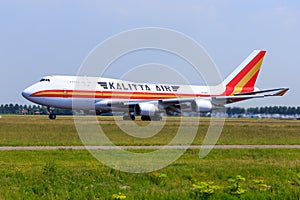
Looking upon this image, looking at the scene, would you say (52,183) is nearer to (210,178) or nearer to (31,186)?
(31,186)

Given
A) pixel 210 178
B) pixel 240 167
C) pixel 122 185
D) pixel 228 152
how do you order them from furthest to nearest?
pixel 228 152 < pixel 240 167 < pixel 210 178 < pixel 122 185

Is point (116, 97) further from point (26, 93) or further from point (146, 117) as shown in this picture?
point (26, 93)

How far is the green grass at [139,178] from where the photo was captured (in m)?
16.1

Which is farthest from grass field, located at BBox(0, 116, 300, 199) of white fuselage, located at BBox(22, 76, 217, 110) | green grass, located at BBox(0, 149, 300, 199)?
Result: white fuselage, located at BBox(22, 76, 217, 110)

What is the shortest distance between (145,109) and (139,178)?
1763 inches

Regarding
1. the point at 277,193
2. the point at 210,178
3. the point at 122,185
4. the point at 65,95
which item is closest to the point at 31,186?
the point at 122,185

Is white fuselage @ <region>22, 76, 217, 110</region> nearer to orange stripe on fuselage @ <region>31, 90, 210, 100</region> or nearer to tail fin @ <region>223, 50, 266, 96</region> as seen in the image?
orange stripe on fuselage @ <region>31, 90, 210, 100</region>

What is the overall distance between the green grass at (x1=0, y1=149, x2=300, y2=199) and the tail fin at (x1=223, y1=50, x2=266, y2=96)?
56.2 metres

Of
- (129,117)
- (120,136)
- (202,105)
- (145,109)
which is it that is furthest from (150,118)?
(120,136)

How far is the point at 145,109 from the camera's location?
6325 cm

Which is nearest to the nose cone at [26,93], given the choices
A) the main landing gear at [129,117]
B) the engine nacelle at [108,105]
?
the engine nacelle at [108,105]

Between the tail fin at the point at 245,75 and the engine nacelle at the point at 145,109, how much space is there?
710 inches

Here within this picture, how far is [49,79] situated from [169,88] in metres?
17.2

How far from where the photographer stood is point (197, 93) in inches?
3054
